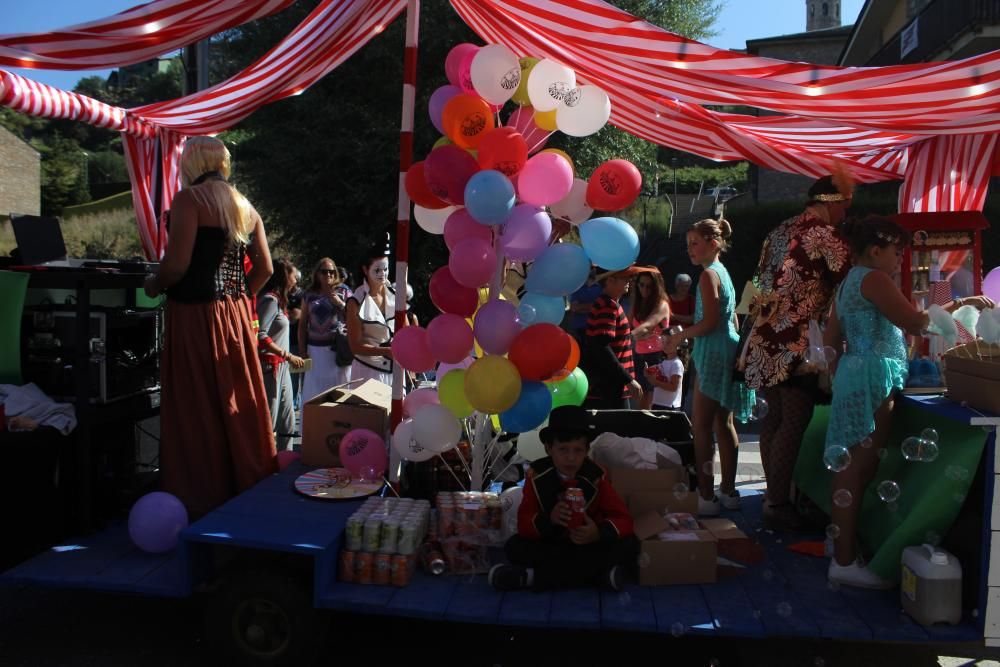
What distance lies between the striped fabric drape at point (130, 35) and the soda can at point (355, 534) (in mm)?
2483

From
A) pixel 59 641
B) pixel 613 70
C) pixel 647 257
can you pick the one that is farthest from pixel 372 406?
pixel 647 257

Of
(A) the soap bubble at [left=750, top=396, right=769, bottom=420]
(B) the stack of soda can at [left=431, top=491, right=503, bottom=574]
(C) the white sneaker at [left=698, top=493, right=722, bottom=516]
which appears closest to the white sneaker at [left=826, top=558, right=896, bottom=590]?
(A) the soap bubble at [left=750, top=396, right=769, bottom=420]

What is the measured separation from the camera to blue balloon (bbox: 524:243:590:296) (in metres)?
3.66

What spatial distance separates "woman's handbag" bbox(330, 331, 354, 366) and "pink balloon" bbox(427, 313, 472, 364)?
2.76 metres

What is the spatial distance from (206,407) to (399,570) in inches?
52.8

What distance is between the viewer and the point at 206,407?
3.88 meters

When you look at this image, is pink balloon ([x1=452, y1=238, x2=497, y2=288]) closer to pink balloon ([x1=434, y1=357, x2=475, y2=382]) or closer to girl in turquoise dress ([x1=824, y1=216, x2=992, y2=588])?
pink balloon ([x1=434, y1=357, x2=475, y2=382])

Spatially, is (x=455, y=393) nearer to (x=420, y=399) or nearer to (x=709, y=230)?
(x=420, y=399)

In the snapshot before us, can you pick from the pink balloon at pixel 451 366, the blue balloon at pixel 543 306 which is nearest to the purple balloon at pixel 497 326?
the blue balloon at pixel 543 306

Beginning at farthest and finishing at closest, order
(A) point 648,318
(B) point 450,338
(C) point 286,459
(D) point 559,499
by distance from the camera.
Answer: (A) point 648,318 → (C) point 286,459 → (B) point 450,338 → (D) point 559,499

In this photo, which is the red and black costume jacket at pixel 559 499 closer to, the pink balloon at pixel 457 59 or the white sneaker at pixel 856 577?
the white sneaker at pixel 856 577

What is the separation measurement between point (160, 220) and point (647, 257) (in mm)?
14673

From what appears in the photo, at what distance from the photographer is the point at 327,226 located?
14.2 metres

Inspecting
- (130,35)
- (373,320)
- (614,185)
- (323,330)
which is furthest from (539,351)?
(323,330)
